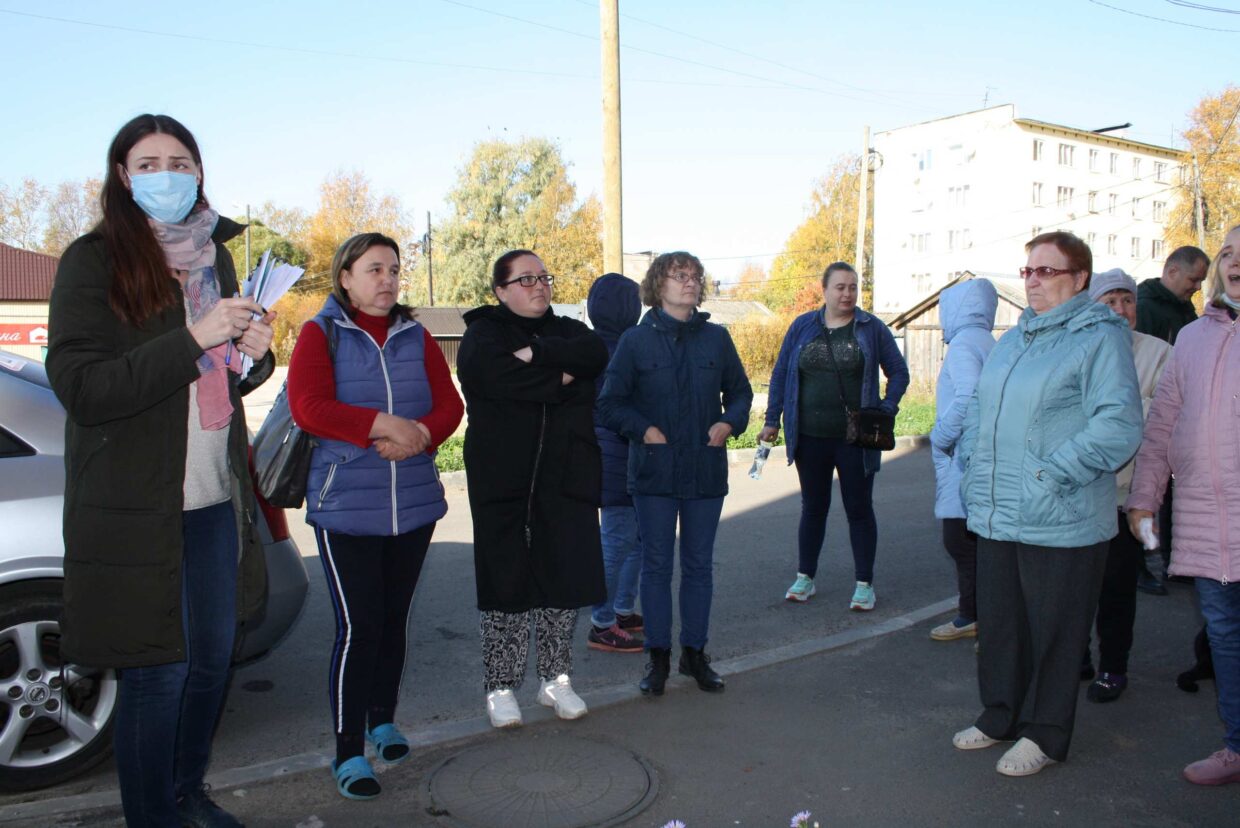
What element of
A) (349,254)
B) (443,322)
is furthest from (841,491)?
(443,322)

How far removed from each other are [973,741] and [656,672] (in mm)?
1421

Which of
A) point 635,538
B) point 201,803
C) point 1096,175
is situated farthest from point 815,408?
point 1096,175

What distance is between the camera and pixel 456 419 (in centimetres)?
405

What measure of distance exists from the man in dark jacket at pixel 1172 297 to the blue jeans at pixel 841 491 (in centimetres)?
242

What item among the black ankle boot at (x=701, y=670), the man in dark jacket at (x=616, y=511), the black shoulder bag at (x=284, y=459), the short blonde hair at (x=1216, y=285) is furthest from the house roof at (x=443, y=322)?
the short blonde hair at (x=1216, y=285)

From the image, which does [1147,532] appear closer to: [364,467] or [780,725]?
[780,725]

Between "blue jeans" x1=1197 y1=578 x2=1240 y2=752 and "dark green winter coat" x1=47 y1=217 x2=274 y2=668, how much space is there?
3563mm

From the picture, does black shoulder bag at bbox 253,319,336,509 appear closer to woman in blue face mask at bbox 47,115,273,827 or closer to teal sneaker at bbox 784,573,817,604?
woman in blue face mask at bbox 47,115,273,827

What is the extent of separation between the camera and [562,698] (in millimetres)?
4512

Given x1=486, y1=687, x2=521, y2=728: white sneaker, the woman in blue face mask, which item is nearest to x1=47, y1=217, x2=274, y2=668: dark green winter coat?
the woman in blue face mask

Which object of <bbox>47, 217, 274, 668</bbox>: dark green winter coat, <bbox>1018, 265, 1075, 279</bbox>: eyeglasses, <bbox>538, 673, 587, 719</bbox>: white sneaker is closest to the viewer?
<bbox>47, 217, 274, 668</bbox>: dark green winter coat

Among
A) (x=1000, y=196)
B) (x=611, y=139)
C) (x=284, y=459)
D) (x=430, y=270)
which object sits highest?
(x=1000, y=196)

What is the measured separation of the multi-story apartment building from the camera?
65.1m

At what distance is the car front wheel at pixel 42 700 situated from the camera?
3.73 m
